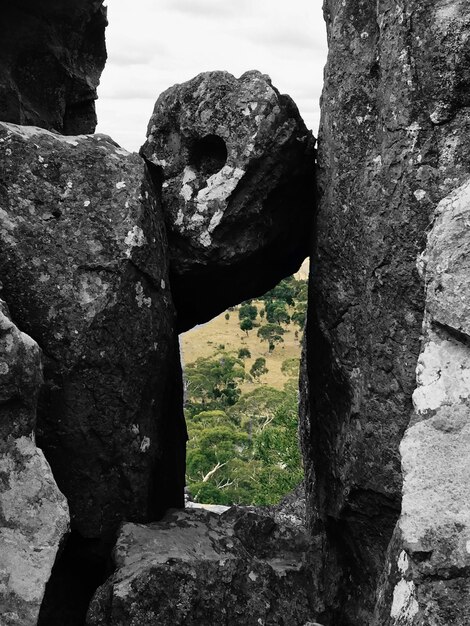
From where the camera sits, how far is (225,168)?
25.4 ft

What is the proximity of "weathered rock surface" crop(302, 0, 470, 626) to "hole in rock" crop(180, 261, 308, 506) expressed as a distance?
8041 millimetres

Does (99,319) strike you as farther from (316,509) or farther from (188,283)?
(316,509)

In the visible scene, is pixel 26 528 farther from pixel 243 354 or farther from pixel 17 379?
pixel 243 354

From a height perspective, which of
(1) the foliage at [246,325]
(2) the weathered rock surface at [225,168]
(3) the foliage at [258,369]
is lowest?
(3) the foliage at [258,369]

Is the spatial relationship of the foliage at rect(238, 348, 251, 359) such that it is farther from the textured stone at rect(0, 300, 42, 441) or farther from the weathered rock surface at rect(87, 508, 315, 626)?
the textured stone at rect(0, 300, 42, 441)

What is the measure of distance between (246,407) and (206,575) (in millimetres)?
31129

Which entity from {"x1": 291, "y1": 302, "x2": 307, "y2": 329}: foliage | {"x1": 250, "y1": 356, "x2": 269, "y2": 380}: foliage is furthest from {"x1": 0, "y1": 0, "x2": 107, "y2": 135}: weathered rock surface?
{"x1": 291, "y1": 302, "x2": 307, "y2": 329}: foliage

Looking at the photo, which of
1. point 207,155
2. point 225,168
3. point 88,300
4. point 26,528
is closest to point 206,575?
point 26,528

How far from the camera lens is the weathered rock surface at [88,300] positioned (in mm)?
6891

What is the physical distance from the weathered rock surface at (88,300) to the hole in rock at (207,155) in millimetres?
777

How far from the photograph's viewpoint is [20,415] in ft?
19.1

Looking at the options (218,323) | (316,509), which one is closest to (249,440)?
(316,509)

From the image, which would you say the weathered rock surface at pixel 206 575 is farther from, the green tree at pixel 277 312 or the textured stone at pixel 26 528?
the green tree at pixel 277 312

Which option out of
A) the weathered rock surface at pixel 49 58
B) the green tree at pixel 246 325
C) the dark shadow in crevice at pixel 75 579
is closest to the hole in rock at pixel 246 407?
the green tree at pixel 246 325
